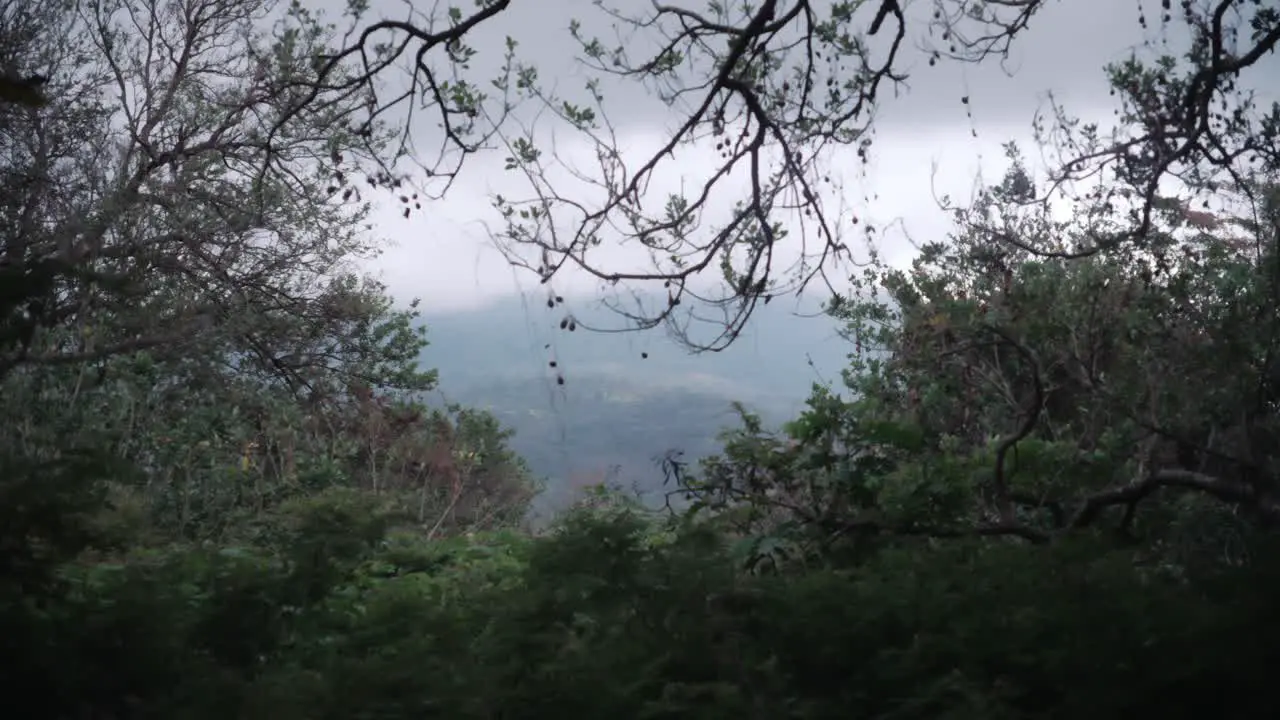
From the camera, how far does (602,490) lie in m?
6.11

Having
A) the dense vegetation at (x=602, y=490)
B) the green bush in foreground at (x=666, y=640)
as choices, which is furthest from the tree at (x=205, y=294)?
the green bush in foreground at (x=666, y=640)

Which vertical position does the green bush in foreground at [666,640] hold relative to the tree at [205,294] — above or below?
below

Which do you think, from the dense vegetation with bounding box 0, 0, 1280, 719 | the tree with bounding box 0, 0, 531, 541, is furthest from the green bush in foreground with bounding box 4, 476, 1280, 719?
the tree with bounding box 0, 0, 531, 541

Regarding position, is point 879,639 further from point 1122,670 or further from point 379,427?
point 379,427

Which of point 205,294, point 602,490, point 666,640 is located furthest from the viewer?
point 205,294

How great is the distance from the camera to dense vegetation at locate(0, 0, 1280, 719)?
8.57 ft

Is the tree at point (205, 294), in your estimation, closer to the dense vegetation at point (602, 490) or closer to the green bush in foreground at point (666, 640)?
the dense vegetation at point (602, 490)

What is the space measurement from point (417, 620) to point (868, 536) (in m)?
2.26

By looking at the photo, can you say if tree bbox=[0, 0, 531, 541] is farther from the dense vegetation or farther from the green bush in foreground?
the green bush in foreground

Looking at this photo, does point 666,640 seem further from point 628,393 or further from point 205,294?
point 205,294

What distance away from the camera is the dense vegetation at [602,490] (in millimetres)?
2613

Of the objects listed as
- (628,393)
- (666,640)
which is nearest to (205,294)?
(628,393)

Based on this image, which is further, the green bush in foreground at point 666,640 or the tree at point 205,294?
the tree at point 205,294

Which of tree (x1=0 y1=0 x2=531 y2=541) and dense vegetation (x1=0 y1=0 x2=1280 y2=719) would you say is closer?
dense vegetation (x1=0 y1=0 x2=1280 y2=719)
